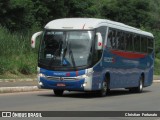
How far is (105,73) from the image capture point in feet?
79.8

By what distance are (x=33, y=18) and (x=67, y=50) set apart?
25.9 metres

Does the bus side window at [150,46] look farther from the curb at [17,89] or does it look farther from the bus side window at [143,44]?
the curb at [17,89]

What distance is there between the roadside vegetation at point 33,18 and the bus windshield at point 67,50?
11.5m

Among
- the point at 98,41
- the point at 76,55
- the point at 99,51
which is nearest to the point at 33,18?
the point at 99,51

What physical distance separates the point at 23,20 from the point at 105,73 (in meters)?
22.9

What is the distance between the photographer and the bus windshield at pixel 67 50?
74.0 ft

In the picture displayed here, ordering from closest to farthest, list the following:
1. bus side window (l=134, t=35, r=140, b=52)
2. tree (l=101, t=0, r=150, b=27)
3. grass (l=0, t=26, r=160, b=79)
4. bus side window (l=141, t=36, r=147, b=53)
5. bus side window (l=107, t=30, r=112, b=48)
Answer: bus side window (l=107, t=30, r=112, b=48)
bus side window (l=134, t=35, r=140, b=52)
bus side window (l=141, t=36, r=147, b=53)
grass (l=0, t=26, r=160, b=79)
tree (l=101, t=0, r=150, b=27)

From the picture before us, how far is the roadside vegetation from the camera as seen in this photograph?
37281 millimetres

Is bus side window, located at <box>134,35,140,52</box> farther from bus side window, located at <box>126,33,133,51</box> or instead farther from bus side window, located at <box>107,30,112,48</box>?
bus side window, located at <box>107,30,112,48</box>

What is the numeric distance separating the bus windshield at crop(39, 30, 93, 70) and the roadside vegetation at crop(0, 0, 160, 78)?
1148 cm

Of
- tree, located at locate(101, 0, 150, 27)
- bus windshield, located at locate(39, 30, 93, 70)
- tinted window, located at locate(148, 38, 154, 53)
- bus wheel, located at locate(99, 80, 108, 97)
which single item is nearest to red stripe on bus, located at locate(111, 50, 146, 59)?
tinted window, located at locate(148, 38, 154, 53)

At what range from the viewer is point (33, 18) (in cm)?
4806

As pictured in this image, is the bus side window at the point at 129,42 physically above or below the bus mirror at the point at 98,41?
below

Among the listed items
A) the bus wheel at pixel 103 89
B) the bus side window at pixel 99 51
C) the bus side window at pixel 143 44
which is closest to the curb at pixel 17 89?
the bus wheel at pixel 103 89
